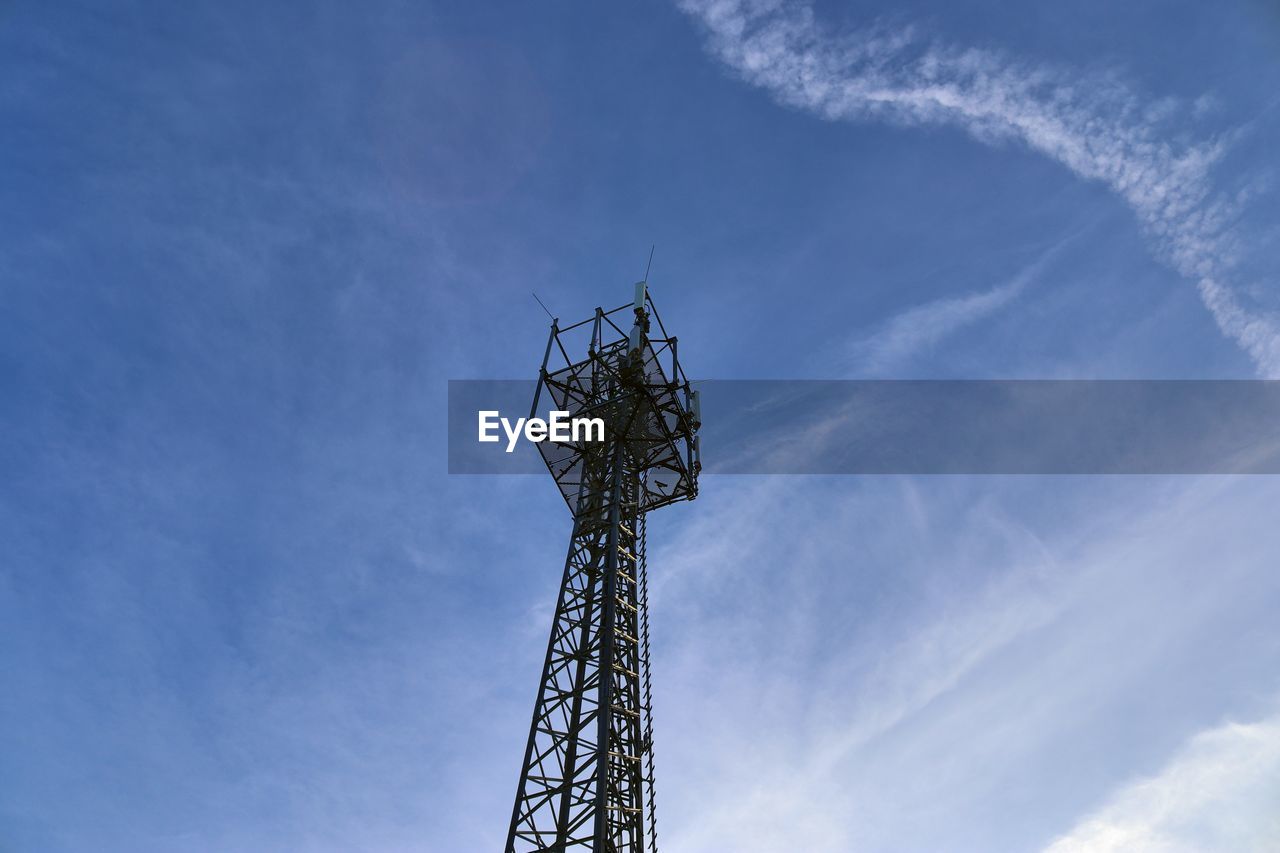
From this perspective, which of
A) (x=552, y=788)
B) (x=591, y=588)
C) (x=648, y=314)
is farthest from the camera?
(x=648, y=314)

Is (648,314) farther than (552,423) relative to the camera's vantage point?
Yes

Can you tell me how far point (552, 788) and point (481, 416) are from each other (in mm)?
13262

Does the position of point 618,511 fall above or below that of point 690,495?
below

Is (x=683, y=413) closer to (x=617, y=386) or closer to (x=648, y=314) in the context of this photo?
(x=617, y=386)

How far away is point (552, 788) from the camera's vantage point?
74.0 ft

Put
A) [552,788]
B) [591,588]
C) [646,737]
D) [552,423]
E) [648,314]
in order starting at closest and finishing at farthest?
[552,788] → [646,737] → [591,588] → [552,423] → [648,314]

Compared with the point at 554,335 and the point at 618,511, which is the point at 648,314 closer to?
the point at 554,335

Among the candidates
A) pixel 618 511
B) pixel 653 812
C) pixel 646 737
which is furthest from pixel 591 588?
pixel 653 812

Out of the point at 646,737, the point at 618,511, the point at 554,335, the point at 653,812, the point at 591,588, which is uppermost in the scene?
the point at 554,335

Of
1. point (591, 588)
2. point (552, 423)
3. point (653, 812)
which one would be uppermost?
point (552, 423)

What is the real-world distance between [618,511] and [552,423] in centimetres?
444

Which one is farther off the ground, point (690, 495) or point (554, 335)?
point (554, 335)

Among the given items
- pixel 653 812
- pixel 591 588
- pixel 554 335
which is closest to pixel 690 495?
pixel 591 588

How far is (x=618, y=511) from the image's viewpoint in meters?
26.9
